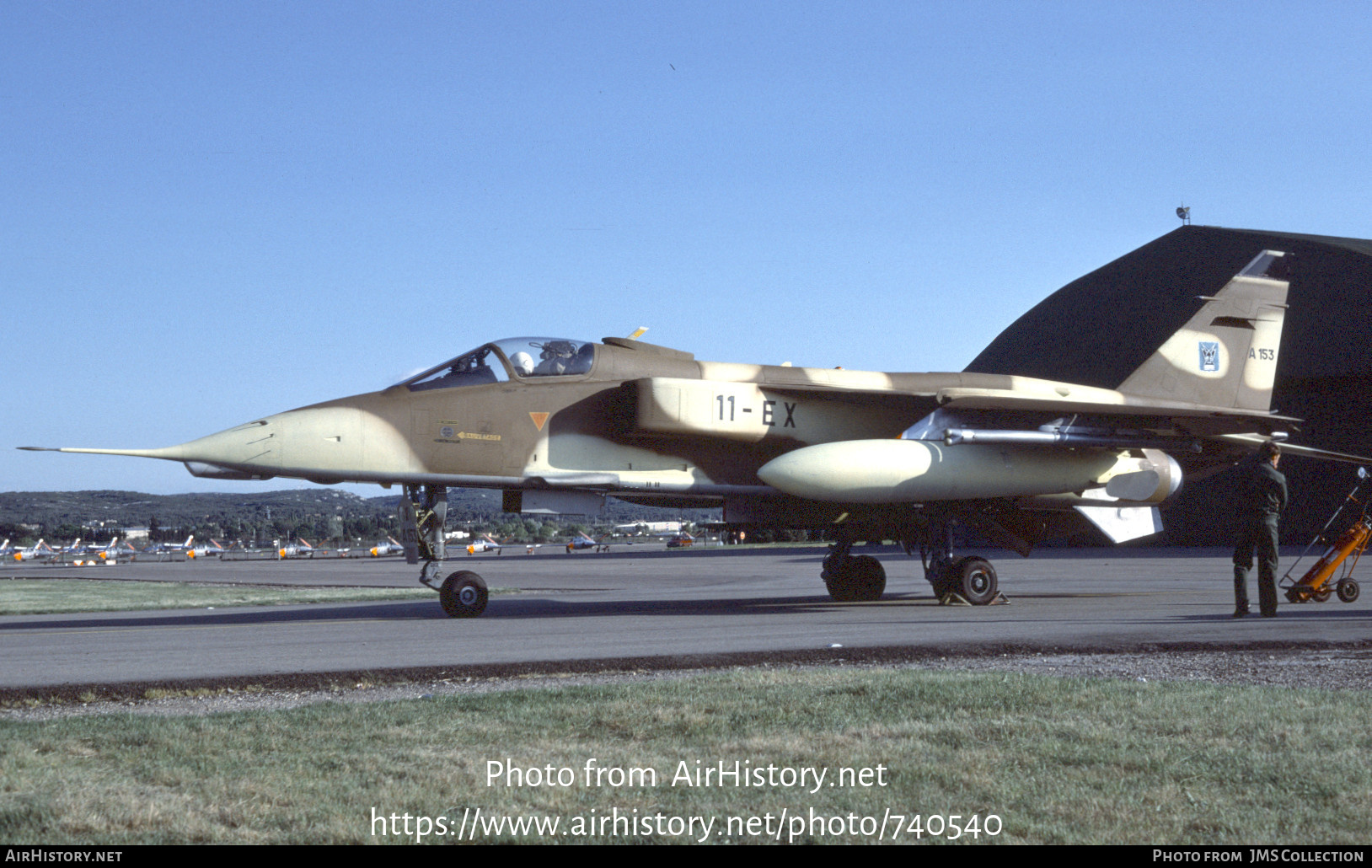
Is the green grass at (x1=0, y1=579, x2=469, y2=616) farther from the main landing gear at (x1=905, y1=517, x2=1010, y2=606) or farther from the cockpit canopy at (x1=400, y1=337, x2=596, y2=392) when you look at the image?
the main landing gear at (x1=905, y1=517, x2=1010, y2=606)

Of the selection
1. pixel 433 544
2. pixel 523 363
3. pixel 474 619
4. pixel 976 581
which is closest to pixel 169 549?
pixel 433 544

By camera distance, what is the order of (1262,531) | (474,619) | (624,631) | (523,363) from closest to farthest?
1. (624,631)
2. (1262,531)
3. (474,619)
4. (523,363)

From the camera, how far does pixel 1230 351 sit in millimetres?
19219

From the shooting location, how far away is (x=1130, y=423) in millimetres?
16438

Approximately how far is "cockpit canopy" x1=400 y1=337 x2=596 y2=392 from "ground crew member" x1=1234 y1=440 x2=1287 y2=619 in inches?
316

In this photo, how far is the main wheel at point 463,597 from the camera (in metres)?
14.7

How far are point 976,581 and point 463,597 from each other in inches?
277

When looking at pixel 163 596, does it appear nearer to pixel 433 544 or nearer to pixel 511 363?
pixel 433 544

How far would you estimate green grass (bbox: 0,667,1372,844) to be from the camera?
13.5ft

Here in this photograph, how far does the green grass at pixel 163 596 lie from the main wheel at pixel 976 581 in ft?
31.6

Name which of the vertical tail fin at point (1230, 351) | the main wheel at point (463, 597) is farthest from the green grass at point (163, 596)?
the vertical tail fin at point (1230, 351)

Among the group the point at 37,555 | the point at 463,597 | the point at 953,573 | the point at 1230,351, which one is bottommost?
the point at 37,555

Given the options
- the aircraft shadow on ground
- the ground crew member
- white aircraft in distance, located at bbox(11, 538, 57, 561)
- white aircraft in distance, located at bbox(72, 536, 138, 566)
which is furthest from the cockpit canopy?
white aircraft in distance, located at bbox(11, 538, 57, 561)

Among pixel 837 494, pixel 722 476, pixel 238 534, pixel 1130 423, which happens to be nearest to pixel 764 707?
pixel 837 494
